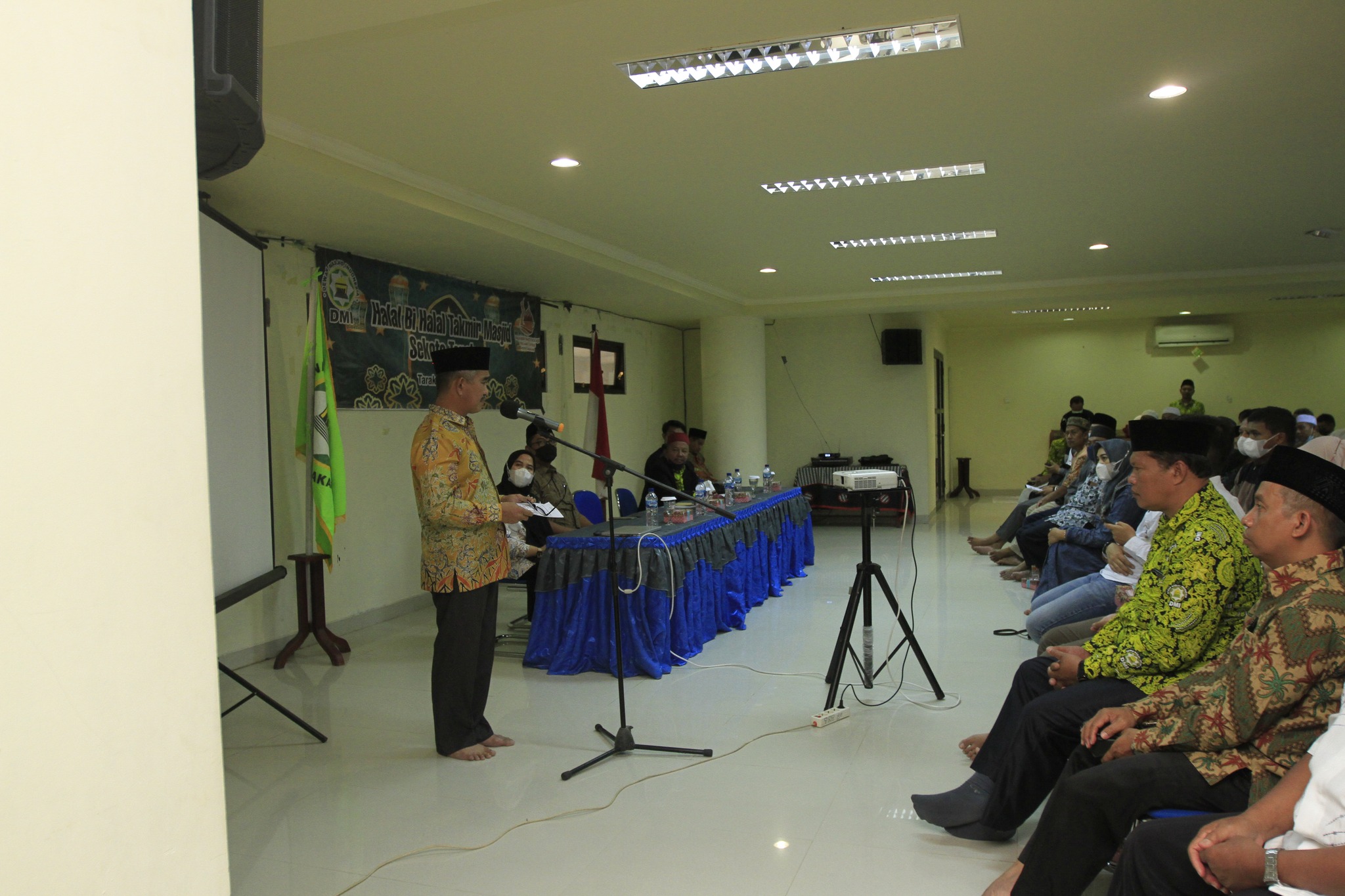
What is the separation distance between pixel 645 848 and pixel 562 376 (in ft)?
19.7

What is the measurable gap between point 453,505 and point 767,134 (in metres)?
2.25

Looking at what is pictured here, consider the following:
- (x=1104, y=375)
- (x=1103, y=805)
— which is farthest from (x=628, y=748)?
(x=1104, y=375)

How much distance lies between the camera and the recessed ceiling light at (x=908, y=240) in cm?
664

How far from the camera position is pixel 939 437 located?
12.8 meters

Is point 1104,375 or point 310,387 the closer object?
point 310,387

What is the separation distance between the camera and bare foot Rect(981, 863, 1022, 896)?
2178 millimetres

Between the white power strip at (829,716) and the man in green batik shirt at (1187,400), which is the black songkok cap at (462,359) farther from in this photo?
the man in green batik shirt at (1187,400)

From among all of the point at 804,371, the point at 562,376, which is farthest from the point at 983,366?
the point at 562,376

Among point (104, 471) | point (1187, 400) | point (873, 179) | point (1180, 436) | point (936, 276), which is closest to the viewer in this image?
point (104, 471)

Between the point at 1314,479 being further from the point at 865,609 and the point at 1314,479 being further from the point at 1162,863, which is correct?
the point at 865,609

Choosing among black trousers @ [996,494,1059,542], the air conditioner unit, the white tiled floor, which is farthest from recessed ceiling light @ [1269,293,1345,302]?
the white tiled floor

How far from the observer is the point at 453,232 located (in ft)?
17.1

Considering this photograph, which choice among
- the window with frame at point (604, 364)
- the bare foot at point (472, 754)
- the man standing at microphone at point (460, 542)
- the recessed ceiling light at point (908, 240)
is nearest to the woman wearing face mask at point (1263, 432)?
the recessed ceiling light at point (908, 240)

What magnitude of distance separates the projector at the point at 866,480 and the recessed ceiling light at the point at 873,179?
1.94m
